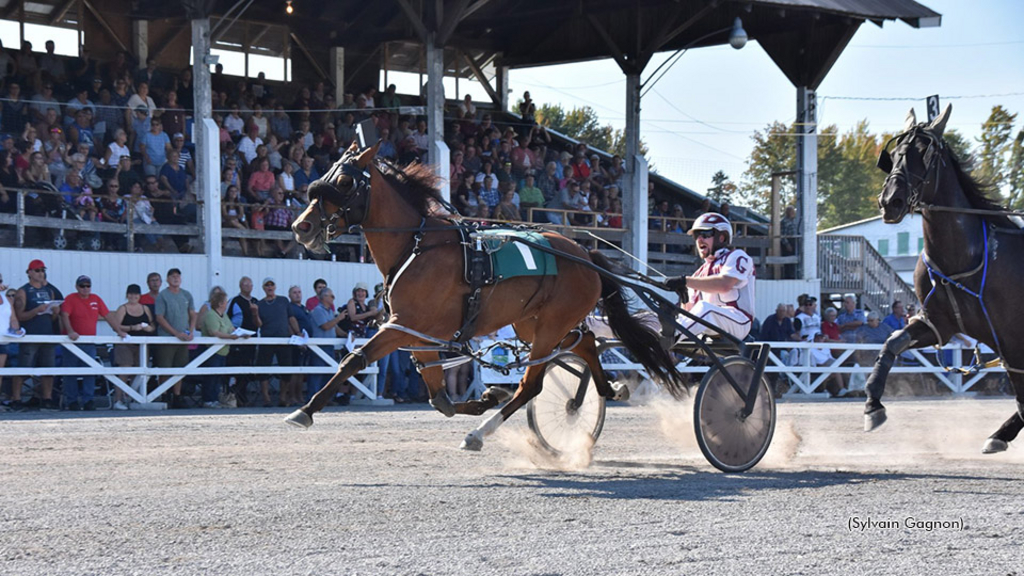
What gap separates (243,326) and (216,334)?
0.64m

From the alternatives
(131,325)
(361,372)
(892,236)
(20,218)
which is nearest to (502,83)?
(361,372)

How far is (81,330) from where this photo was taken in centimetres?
1359

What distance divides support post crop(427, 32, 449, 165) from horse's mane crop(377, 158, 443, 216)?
1117cm

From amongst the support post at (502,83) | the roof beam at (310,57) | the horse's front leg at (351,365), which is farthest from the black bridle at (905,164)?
the support post at (502,83)

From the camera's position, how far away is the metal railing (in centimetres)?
2548

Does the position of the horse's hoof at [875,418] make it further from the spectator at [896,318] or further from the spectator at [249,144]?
the spectator at [896,318]

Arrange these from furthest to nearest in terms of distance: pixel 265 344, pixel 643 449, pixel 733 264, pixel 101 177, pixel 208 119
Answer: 1. pixel 208 119
2. pixel 101 177
3. pixel 265 344
4. pixel 643 449
5. pixel 733 264

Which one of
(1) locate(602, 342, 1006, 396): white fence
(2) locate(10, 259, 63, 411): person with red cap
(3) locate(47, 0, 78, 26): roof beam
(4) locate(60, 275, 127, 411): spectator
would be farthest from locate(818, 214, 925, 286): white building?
(2) locate(10, 259, 63, 411): person with red cap

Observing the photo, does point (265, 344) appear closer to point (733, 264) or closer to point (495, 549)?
point (733, 264)

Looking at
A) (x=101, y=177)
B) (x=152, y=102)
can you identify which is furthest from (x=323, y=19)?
(x=101, y=177)

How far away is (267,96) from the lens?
21016 mm

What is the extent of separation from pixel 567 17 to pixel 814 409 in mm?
11332

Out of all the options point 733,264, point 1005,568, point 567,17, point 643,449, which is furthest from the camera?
point 567,17

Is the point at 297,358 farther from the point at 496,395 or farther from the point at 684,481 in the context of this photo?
the point at 684,481
